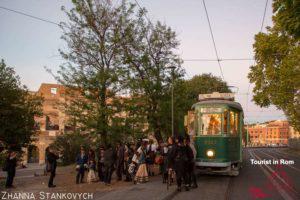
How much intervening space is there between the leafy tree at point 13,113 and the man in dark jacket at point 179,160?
56.4 ft

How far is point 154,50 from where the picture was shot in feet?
89.5

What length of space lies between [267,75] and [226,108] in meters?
25.1

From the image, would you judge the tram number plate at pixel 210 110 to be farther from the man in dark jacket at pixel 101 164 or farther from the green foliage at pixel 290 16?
the green foliage at pixel 290 16

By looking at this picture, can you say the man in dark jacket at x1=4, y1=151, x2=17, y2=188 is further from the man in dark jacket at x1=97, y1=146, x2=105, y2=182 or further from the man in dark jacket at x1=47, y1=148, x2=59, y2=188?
the man in dark jacket at x1=97, y1=146, x2=105, y2=182

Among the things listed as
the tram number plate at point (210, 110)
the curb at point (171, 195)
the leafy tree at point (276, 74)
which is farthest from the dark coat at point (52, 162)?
the leafy tree at point (276, 74)

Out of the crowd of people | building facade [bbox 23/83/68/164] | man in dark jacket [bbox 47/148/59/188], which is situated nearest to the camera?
the crowd of people

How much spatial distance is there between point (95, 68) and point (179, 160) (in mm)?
8559

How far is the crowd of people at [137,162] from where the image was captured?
14.1 m

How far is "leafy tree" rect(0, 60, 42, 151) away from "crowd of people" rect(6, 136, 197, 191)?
489 inches

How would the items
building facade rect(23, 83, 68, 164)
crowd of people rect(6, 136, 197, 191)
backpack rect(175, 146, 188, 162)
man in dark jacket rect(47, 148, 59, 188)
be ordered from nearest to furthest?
backpack rect(175, 146, 188, 162), crowd of people rect(6, 136, 197, 191), man in dark jacket rect(47, 148, 59, 188), building facade rect(23, 83, 68, 164)

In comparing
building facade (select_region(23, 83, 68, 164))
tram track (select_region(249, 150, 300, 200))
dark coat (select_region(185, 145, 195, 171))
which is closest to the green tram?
tram track (select_region(249, 150, 300, 200))

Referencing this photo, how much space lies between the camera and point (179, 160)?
1384 centimetres

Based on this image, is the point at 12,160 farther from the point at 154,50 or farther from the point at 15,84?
the point at 15,84

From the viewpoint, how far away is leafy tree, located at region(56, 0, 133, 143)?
64.5 ft
